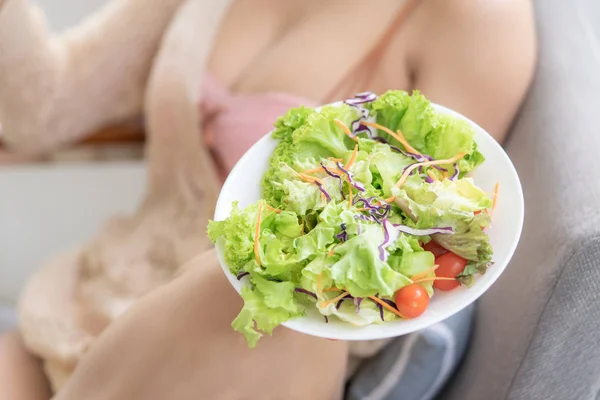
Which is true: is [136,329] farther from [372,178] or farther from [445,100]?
[445,100]

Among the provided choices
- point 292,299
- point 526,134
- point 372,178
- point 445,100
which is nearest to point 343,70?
point 445,100

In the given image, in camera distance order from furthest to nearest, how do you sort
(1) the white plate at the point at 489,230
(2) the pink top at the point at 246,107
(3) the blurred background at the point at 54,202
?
(3) the blurred background at the point at 54,202 < (2) the pink top at the point at 246,107 < (1) the white plate at the point at 489,230

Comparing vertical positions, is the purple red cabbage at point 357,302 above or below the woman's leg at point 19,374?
above

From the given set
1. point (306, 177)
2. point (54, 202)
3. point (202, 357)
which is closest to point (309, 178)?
point (306, 177)

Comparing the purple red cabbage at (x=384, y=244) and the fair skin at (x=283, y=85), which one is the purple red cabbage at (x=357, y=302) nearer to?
the purple red cabbage at (x=384, y=244)

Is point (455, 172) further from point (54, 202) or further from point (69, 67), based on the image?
point (54, 202)

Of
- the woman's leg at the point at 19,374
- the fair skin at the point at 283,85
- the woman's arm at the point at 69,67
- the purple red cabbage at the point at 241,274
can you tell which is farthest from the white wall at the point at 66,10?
the purple red cabbage at the point at 241,274

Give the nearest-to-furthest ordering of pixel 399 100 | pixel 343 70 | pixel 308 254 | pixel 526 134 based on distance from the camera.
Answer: pixel 308 254, pixel 399 100, pixel 526 134, pixel 343 70
